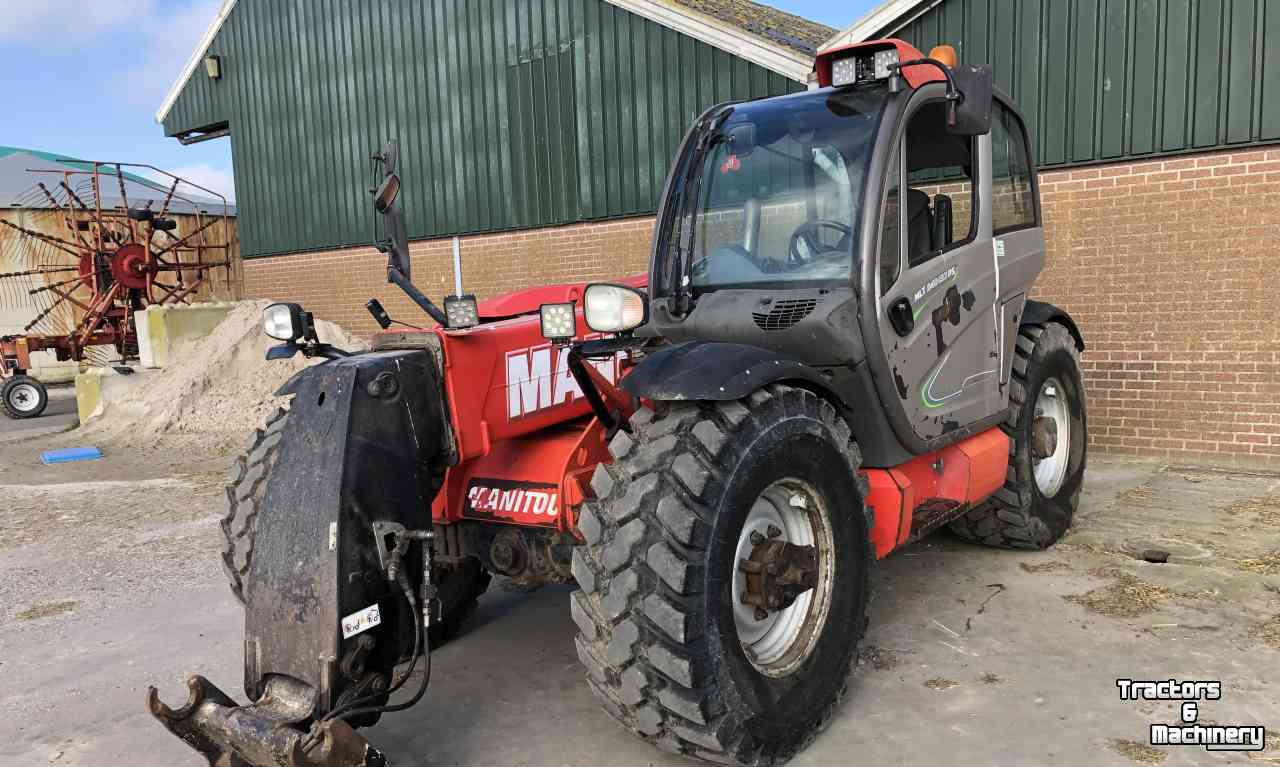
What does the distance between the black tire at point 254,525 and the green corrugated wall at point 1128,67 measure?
21.0ft

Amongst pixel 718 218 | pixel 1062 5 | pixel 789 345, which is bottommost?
pixel 789 345

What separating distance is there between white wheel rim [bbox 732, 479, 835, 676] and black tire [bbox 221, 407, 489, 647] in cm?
133

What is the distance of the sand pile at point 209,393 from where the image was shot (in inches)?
455

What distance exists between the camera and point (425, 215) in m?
13.2

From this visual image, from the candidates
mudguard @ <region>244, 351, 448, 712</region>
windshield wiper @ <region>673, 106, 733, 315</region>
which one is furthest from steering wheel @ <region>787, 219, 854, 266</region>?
mudguard @ <region>244, 351, 448, 712</region>

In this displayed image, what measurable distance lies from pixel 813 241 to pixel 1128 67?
17.2 feet

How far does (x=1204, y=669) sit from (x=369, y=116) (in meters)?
13.1

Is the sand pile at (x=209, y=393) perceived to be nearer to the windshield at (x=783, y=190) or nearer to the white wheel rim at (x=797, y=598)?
the windshield at (x=783, y=190)

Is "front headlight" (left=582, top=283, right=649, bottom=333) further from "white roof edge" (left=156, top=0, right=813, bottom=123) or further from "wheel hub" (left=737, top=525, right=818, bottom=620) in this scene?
"white roof edge" (left=156, top=0, right=813, bottom=123)

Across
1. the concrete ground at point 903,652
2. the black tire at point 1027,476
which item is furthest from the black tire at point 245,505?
the black tire at point 1027,476

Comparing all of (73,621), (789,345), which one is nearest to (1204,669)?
(789,345)

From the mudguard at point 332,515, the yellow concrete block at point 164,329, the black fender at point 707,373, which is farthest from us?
the yellow concrete block at point 164,329

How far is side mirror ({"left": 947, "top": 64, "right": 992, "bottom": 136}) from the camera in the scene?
3779 mm

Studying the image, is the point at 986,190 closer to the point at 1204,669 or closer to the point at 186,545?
the point at 1204,669
